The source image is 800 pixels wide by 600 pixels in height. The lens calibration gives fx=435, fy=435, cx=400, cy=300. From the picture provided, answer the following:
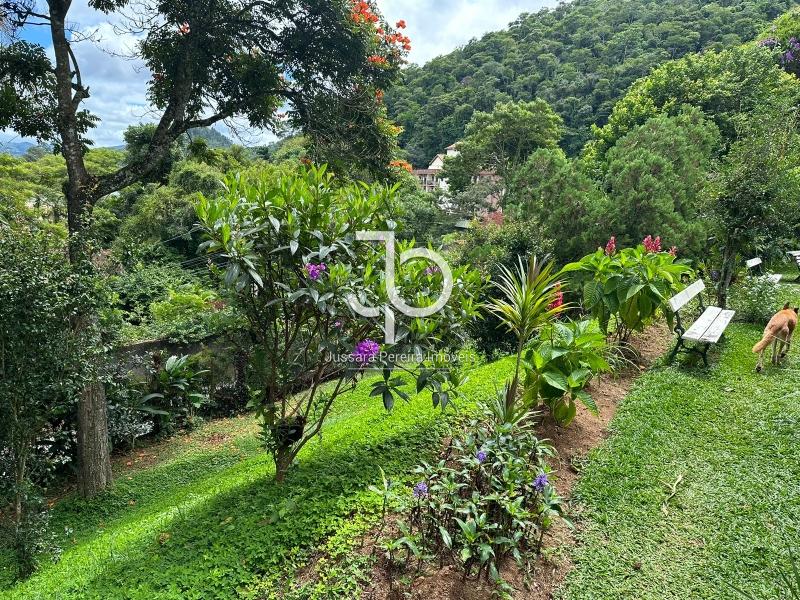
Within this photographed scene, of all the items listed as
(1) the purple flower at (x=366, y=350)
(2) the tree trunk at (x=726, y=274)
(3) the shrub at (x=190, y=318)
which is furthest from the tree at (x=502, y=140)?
(1) the purple flower at (x=366, y=350)

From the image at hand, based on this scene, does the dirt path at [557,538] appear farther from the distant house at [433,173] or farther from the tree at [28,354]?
the distant house at [433,173]

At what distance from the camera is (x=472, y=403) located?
12.9 feet

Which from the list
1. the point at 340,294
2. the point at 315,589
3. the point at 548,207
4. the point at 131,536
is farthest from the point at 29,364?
the point at 548,207

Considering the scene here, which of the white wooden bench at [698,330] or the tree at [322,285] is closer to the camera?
the tree at [322,285]

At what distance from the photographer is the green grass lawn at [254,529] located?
2.13 metres

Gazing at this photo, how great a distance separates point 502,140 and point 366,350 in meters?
27.0

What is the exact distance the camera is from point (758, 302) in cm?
611

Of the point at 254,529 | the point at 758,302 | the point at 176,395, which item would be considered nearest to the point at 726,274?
the point at 758,302

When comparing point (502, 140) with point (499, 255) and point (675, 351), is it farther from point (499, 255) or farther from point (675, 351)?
point (675, 351)

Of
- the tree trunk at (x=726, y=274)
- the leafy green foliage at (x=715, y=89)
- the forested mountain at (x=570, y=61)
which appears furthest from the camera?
the forested mountain at (x=570, y=61)

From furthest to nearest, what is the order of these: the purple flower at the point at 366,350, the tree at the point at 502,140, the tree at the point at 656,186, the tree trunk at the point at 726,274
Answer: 1. the tree at the point at 502,140
2. the tree at the point at 656,186
3. the tree trunk at the point at 726,274
4. the purple flower at the point at 366,350

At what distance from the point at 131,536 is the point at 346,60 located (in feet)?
17.6

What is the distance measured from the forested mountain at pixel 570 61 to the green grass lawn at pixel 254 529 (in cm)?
3330

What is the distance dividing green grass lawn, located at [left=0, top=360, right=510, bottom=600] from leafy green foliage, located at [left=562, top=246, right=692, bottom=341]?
154 cm
